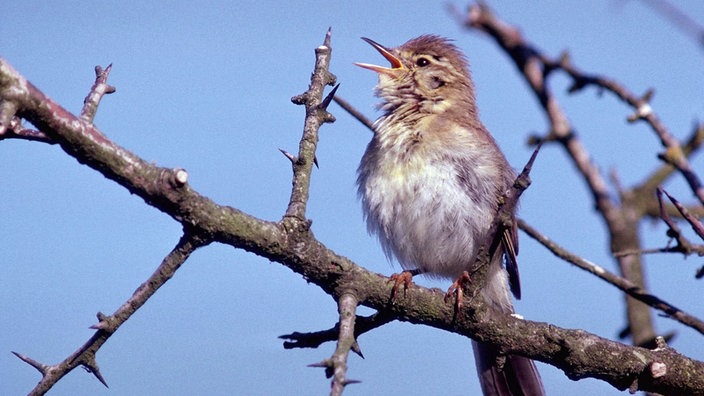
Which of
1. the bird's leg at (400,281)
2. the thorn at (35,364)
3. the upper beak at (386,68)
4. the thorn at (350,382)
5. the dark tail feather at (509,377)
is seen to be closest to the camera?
the thorn at (350,382)

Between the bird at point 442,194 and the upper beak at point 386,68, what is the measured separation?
1.21 feet

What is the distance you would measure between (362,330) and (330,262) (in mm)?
666

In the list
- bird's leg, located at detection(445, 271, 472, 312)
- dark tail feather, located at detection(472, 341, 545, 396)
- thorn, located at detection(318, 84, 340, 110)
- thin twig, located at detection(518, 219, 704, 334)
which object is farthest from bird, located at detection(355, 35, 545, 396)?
thorn, located at detection(318, 84, 340, 110)

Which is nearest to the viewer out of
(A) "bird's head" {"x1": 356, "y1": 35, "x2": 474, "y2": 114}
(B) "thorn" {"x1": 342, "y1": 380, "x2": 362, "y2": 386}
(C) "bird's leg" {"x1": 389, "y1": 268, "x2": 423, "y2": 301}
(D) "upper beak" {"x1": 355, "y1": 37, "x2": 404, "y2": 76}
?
(B) "thorn" {"x1": 342, "y1": 380, "x2": 362, "y2": 386}

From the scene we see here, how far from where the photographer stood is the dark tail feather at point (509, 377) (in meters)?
5.31

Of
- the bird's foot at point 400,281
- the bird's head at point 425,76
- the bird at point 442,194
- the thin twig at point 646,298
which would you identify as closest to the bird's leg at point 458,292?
the bird's foot at point 400,281

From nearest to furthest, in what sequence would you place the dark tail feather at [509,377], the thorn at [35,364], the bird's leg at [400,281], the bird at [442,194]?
the thorn at [35,364], the bird's leg at [400,281], the bird at [442,194], the dark tail feather at [509,377]

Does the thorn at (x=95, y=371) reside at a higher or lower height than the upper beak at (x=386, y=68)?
lower

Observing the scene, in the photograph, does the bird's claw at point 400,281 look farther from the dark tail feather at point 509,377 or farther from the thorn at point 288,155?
the dark tail feather at point 509,377

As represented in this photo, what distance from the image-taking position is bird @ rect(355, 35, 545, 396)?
16.7 feet

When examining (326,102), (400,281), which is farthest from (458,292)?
(326,102)

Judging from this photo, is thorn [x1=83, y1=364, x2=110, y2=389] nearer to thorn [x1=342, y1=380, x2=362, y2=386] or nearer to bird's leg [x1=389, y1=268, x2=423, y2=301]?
thorn [x1=342, y1=380, x2=362, y2=386]

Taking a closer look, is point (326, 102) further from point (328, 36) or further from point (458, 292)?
point (458, 292)

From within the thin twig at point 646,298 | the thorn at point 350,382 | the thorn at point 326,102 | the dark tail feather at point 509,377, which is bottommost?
the thorn at point 350,382
